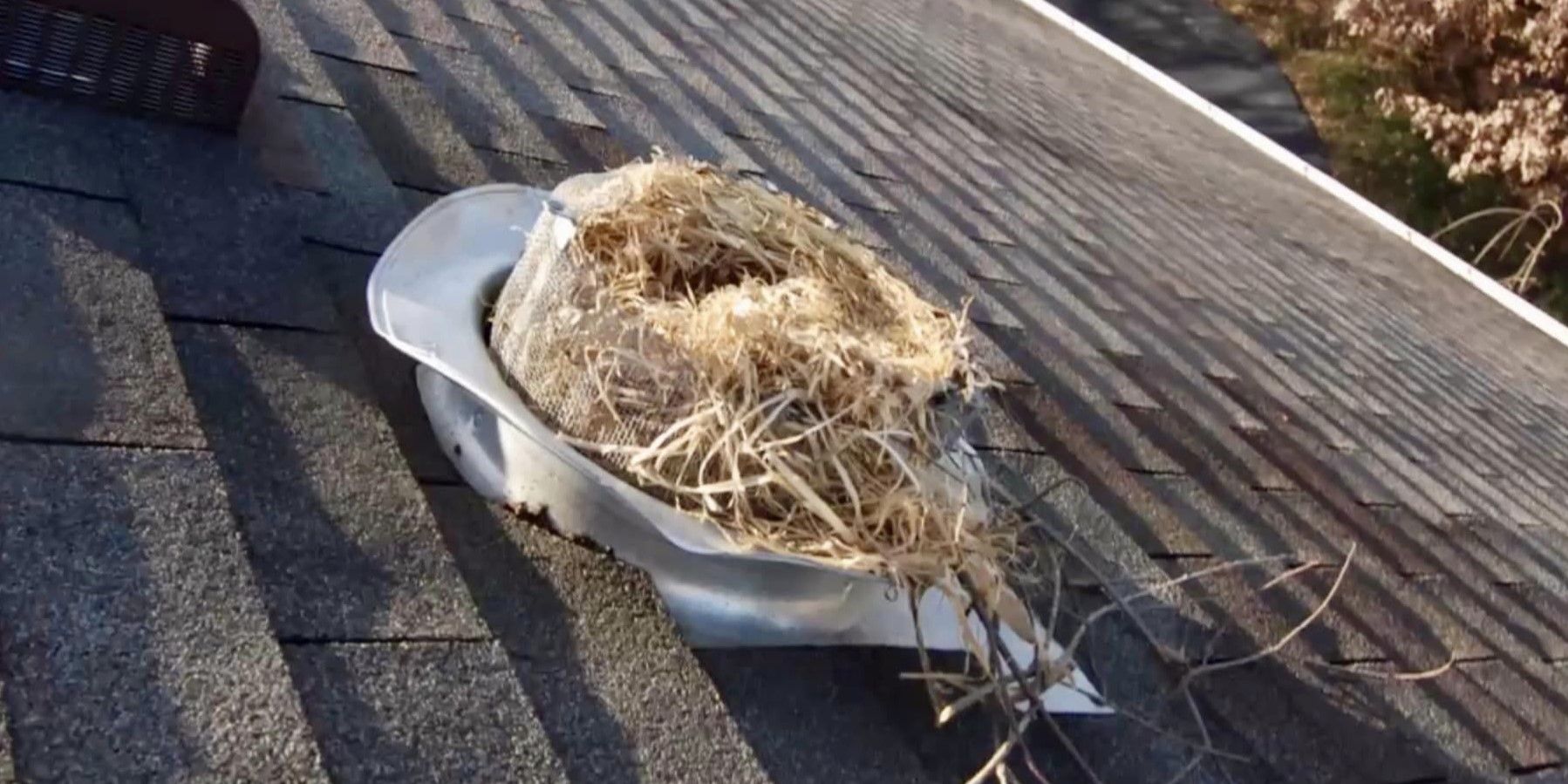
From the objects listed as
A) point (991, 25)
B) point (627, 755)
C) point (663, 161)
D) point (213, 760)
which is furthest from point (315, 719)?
point (991, 25)

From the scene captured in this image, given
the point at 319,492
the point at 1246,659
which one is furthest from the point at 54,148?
the point at 1246,659

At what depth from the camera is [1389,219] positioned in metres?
7.00

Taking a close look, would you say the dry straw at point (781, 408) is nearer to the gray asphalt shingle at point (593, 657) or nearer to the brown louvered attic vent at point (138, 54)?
the gray asphalt shingle at point (593, 657)

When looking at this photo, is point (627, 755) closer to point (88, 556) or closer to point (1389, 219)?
point (88, 556)

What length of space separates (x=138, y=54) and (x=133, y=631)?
33.7 inches

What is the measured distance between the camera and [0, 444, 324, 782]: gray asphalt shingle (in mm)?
1025

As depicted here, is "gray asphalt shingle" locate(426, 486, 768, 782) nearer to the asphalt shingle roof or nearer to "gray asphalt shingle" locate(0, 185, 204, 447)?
the asphalt shingle roof

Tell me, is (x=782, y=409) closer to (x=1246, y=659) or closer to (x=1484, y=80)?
(x=1246, y=659)

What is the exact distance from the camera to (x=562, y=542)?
1.51 meters

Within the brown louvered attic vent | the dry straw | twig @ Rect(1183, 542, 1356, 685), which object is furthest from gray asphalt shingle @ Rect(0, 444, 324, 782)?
twig @ Rect(1183, 542, 1356, 685)

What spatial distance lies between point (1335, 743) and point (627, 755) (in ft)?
3.57

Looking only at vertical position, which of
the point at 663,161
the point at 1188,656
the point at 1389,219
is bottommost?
the point at 1389,219

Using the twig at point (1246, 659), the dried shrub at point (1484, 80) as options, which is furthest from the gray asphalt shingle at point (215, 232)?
the dried shrub at point (1484, 80)

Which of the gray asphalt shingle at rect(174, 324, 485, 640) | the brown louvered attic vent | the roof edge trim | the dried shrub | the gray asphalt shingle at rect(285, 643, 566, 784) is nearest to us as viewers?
the gray asphalt shingle at rect(285, 643, 566, 784)
